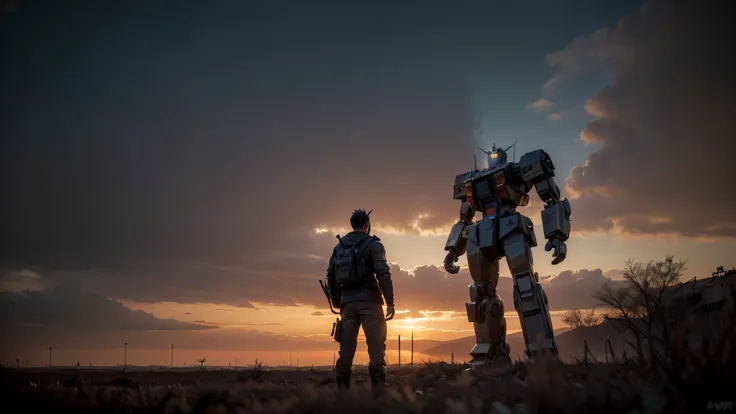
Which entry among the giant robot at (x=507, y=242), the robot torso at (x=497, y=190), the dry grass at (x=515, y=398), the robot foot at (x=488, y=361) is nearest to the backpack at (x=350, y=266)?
the dry grass at (x=515, y=398)

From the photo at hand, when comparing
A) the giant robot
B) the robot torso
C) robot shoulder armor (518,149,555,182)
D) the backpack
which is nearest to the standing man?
the backpack

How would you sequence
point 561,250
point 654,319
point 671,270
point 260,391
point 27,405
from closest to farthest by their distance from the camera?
1. point 654,319
2. point 27,405
3. point 260,391
4. point 561,250
5. point 671,270

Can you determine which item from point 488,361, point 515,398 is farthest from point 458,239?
point 515,398

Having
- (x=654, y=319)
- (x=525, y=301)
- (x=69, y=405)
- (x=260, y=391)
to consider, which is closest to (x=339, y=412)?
(x=260, y=391)

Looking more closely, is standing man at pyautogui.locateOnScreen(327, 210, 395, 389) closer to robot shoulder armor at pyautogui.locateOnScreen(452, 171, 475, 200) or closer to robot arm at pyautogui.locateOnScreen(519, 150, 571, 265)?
robot arm at pyautogui.locateOnScreen(519, 150, 571, 265)

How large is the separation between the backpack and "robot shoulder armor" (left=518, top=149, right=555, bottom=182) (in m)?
5.04

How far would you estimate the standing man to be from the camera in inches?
268

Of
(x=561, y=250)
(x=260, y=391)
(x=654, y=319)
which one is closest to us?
(x=654, y=319)

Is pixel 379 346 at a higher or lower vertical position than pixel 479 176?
lower

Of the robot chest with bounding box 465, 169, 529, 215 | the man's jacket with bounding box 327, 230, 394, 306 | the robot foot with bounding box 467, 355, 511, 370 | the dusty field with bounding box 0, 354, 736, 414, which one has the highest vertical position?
the robot chest with bounding box 465, 169, 529, 215

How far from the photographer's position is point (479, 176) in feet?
37.2

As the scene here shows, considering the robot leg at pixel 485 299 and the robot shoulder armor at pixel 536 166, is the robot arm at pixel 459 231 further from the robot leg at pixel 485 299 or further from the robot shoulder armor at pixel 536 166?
the robot shoulder armor at pixel 536 166

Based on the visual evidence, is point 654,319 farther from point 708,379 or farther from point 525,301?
point 525,301

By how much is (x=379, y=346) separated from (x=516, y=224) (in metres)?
5.11
